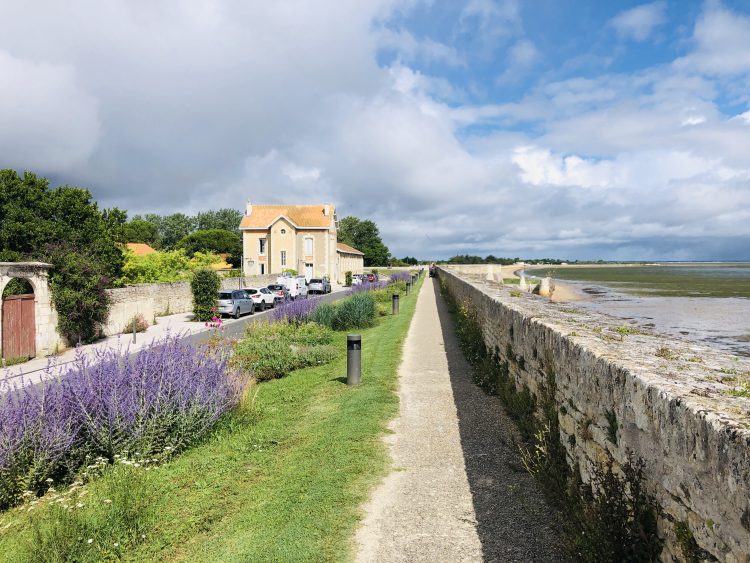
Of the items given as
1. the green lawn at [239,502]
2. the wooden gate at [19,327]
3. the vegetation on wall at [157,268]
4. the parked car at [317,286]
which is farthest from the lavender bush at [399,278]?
the green lawn at [239,502]

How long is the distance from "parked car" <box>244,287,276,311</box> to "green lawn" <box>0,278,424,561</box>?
2017cm

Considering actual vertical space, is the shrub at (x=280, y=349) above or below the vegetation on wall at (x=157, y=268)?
below

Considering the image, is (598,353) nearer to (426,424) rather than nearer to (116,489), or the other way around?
(426,424)

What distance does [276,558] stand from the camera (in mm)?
3488

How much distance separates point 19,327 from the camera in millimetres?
12984

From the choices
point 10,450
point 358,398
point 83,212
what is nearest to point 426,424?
point 358,398

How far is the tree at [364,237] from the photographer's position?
334 ft

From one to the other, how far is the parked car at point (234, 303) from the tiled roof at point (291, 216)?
98.8ft

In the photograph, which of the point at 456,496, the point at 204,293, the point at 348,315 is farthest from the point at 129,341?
the point at 204,293

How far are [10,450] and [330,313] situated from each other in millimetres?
12272

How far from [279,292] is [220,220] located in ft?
216

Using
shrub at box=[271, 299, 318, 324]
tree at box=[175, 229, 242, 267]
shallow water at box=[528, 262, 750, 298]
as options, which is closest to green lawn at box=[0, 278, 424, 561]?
shrub at box=[271, 299, 318, 324]

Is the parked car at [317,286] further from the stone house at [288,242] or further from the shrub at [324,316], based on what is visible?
the shrub at [324,316]

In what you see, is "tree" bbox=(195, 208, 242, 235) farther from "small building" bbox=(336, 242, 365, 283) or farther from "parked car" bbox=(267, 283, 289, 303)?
"parked car" bbox=(267, 283, 289, 303)
